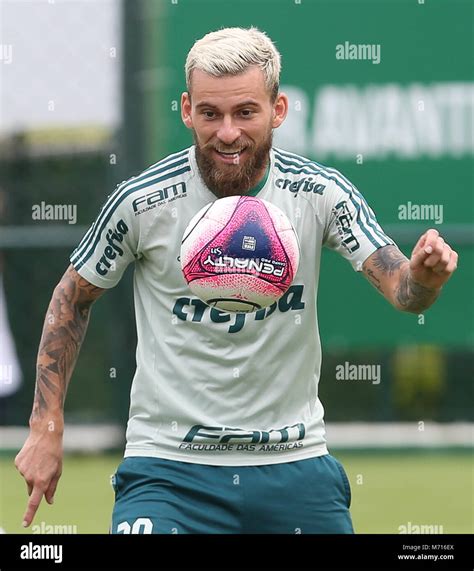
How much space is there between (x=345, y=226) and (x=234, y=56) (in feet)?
2.36

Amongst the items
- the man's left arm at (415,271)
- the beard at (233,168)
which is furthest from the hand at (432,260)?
the beard at (233,168)

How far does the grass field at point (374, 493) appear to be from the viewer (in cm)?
816

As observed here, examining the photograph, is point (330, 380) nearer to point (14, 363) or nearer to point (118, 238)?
point (14, 363)

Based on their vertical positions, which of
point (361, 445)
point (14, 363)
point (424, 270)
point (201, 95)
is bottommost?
point (361, 445)

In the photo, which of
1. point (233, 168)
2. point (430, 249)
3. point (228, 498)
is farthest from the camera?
point (233, 168)

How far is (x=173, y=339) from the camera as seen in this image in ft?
16.1

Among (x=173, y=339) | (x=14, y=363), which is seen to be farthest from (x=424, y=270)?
(x=14, y=363)

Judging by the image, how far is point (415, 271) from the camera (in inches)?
175

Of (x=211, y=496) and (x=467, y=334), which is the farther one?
(x=467, y=334)

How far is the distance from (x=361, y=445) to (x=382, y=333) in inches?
36.1

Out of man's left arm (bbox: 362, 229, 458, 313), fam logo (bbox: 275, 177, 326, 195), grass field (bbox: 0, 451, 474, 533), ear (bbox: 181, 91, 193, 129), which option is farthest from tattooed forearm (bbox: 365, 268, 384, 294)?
grass field (bbox: 0, 451, 474, 533)

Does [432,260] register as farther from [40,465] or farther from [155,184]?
[40,465]

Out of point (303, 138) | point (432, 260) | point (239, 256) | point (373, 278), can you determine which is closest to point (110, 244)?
point (239, 256)
